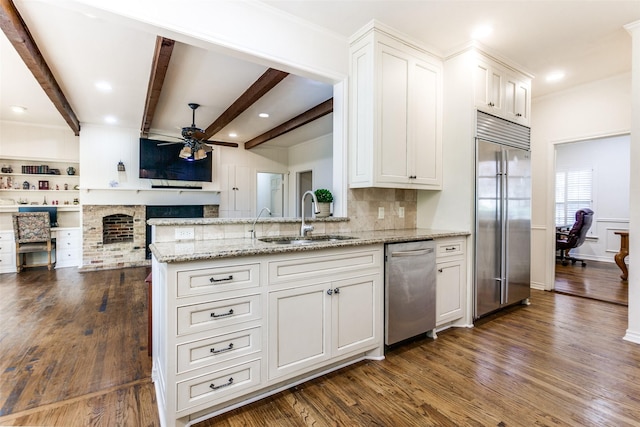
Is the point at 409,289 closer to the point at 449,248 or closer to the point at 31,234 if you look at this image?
the point at 449,248

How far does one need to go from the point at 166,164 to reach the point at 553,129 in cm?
654

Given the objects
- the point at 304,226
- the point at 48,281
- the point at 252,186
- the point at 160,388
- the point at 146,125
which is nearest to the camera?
the point at 160,388

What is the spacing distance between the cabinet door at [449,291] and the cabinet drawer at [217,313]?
5.66ft

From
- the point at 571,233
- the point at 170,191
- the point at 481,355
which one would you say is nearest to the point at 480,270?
the point at 481,355

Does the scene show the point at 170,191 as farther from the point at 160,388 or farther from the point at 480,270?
the point at 480,270

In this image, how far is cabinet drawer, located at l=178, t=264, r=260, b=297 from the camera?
156cm

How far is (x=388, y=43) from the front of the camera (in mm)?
2738

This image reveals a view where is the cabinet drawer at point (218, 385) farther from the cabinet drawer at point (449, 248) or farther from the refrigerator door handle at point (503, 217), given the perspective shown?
the refrigerator door handle at point (503, 217)

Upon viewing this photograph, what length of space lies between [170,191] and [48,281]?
251 cm

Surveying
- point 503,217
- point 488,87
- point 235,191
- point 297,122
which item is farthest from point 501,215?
point 235,191

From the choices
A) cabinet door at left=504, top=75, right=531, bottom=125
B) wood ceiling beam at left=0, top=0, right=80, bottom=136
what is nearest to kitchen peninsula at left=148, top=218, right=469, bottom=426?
wood ceiling beam at left=0, top=0, right=80, bottom=136

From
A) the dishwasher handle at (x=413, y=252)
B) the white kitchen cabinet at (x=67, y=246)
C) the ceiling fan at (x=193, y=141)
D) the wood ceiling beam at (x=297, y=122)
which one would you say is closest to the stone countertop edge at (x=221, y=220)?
the dishwasher handle at (x=413, y=252)

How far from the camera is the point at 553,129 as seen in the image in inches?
165

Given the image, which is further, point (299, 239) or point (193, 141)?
point (193, 141)
